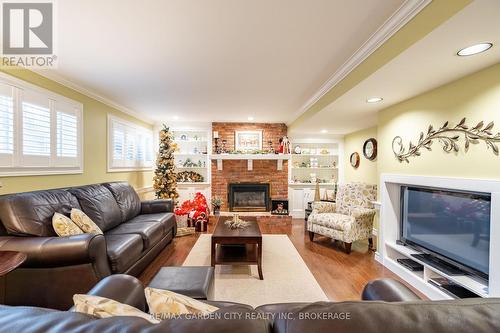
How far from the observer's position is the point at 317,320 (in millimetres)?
546

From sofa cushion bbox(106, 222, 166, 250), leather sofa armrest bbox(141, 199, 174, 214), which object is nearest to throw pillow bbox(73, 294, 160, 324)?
sofa cushion bbox(106, 222, 166, 250)

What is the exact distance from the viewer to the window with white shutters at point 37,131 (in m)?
2.33

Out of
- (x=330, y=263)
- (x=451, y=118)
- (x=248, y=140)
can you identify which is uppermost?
(x=248, y=140)

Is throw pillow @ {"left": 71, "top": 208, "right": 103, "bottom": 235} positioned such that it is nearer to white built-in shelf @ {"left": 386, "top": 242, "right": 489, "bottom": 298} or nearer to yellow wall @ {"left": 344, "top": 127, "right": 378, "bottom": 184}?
white built-in shelf @ {"left": 386, "top": 242, "right": 489, "bottom": 298}

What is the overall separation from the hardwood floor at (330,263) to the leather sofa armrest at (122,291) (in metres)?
1.51

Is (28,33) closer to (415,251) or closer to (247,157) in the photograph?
(247,157)

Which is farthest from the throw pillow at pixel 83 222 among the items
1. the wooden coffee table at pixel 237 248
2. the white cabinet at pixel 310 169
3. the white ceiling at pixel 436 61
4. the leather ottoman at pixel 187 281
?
the white cabinet at pixel 310 169

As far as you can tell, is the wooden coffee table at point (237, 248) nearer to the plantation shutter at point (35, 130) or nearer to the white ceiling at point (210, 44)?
the white ceiling at point (210, 44)

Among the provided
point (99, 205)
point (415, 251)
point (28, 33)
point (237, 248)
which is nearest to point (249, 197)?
point (237, 248)

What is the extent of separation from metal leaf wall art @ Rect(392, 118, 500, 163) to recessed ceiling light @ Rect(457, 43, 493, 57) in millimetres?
636

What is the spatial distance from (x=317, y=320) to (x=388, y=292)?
991mm

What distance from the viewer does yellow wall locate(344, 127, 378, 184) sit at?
4.79m

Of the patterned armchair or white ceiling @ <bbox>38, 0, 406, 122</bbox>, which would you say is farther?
the patterned armchair

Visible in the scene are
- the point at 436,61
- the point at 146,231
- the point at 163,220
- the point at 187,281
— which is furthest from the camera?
the point at 163,220
